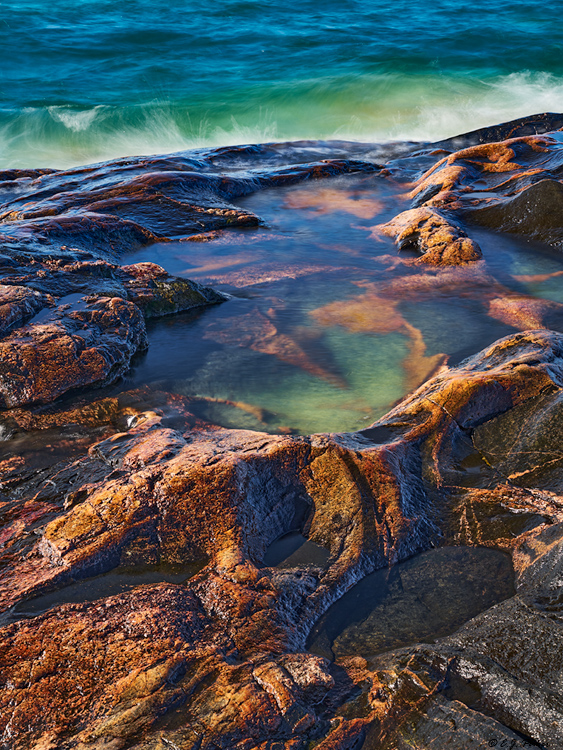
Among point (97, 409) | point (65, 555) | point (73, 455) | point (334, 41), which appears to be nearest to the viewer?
point (65, 555)

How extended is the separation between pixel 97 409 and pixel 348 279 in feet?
10.8

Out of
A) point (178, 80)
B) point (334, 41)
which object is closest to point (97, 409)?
point (178, 80)

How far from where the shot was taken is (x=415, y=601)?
2.60 metres

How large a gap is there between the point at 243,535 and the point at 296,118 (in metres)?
16.2

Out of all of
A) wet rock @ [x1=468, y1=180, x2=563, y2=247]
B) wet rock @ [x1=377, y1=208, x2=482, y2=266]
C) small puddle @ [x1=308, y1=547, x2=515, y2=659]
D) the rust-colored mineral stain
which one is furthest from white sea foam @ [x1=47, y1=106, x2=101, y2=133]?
small puddle @ [x1=308, y1=547, x2=515, y2=659]

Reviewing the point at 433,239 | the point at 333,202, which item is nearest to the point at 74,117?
the point at 333,202

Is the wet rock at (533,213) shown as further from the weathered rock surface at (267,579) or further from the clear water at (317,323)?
the weathered rock surface at (267,579)

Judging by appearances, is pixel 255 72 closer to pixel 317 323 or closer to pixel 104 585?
pixel 317 323

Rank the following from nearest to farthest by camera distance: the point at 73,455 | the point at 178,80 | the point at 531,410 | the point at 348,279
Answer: the point at 531,410
the point at 73,455
the point at 348,279
the point at 178,80

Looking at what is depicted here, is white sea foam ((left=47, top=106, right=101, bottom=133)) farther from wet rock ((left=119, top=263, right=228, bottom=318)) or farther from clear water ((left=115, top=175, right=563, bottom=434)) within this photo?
wet rock ((left=119, top=263, right=228, bottom=318))

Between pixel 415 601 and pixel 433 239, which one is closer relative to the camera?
pixel 415 601

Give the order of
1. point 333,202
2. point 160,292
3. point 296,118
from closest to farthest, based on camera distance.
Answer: point 160,292
point 333,202
point 296,118

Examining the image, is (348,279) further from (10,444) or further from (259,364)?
(10,444)

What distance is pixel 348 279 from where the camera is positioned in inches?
245
